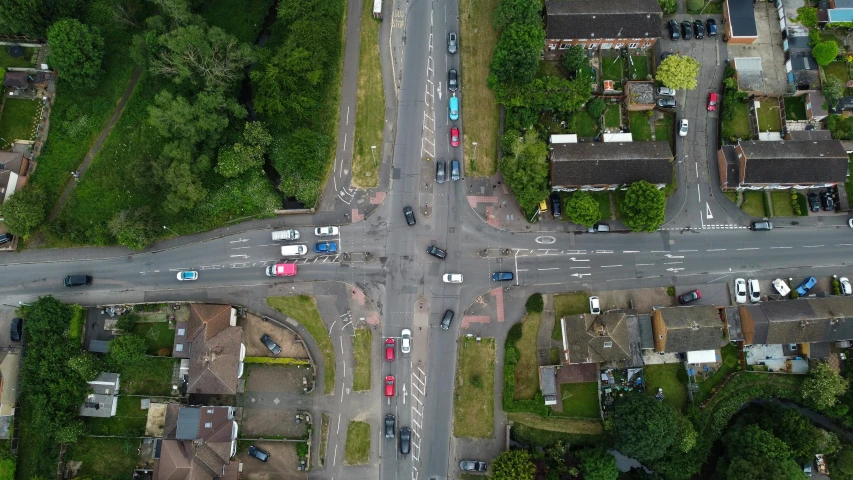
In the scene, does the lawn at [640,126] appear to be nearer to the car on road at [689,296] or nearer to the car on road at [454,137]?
the car on road at [689,296]

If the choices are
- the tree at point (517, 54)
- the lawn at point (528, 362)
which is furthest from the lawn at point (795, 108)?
the lawn at point (528, 362)

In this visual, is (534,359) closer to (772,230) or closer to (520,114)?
(520,114)

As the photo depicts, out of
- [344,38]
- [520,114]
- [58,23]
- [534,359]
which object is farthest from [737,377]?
[58,23]

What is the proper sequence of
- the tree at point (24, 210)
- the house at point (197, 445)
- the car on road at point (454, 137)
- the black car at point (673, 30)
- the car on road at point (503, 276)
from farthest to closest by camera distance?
the black car at point (673, 30)
the car on road at point (454, 137)
the car on road at point (503, 276)
the tree at point (24, 210)
the house at point (197, 445)

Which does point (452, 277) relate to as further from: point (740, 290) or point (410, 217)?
point (740, 290)

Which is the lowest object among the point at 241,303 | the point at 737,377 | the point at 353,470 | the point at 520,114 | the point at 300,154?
the point at 353,470

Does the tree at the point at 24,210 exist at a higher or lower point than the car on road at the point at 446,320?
higher
